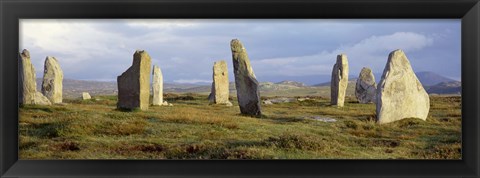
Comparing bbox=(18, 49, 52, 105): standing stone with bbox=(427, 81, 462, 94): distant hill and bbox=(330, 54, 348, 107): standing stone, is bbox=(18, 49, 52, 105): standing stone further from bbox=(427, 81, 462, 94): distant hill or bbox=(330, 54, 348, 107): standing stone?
bbox=(330, 54, 348, 107): standing stone

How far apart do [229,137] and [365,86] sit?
10792mm

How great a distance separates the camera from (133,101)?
40.6 ft

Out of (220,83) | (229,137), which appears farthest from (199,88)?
(229,137)

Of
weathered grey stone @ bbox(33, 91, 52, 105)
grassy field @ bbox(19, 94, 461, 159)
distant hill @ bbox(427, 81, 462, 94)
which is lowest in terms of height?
grassy field @ bbox(19, 94, 461, 159)

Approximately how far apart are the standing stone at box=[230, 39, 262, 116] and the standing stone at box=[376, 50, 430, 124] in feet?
9.01

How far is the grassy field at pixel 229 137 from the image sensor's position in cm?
691

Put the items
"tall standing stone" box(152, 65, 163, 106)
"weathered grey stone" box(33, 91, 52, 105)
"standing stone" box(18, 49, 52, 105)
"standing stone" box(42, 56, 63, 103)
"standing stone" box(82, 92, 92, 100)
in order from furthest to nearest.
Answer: "tall standing stone" box(152, 65, 163, 106), "standing stone" box(42, 56, 63, 103), "standing stone" box(82, 92, 92, 100), "weathered grey stone" box(33, 91, 52, 105), "standing stone" box(18, 49, 52, 105)

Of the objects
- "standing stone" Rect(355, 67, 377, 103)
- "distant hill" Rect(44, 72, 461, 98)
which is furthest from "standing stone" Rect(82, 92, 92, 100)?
"standing stone" Rect(355, 67, 377, 103)

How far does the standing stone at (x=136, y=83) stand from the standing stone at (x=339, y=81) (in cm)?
591

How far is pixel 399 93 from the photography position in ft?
34.0

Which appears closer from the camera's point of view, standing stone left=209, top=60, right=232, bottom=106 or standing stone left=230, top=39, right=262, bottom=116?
standing stone left=230, top=39, right=262, bottom=116

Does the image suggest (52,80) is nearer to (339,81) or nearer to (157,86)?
(157,86)

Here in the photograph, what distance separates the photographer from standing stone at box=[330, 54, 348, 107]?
1602cm

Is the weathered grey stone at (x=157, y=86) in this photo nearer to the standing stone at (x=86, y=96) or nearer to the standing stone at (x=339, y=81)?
the standing stone at (x=86, y=96)
